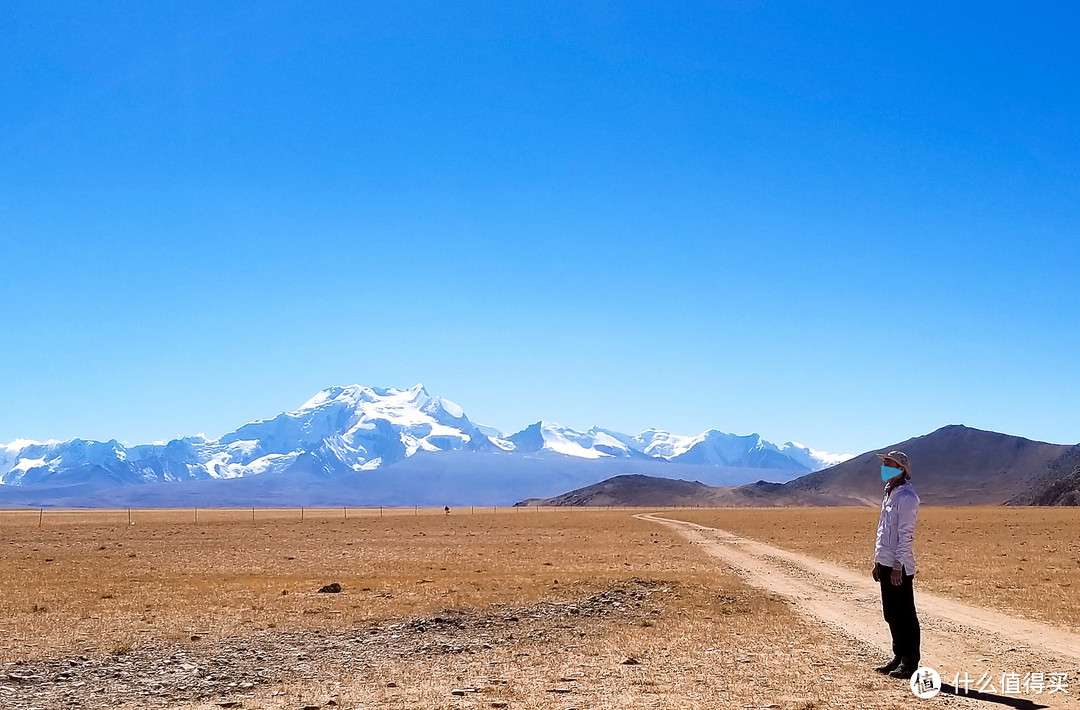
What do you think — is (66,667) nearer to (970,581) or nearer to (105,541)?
(970,581)

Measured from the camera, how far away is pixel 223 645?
1505 centimetres

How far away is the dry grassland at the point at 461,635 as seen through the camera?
38.2 feet

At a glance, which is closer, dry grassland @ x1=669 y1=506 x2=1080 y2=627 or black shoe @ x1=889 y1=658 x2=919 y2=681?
black shoe @ x1=889 y1=658 x2=919 y2=681

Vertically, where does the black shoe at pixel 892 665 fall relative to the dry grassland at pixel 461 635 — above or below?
above

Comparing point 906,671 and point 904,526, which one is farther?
point 906,671

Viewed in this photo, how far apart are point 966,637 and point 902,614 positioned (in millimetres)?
4555

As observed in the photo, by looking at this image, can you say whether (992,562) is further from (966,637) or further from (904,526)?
(904,526)

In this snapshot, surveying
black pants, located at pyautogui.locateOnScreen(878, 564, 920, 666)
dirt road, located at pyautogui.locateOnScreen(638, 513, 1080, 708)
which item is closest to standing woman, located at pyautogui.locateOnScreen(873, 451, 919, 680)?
black pants, located at pyautogui.locateOnScreen(878, 564, 920, 666)

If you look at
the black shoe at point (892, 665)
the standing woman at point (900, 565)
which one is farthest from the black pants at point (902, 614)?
the black shoe at point (892, 665)

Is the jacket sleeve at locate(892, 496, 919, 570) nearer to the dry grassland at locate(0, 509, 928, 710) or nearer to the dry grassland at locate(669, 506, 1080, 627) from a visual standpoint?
the dry grassland at locate(0, 509, 928, 710)

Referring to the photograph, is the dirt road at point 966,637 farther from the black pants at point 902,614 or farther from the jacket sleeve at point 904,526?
the jacket sleeve at point 904,526

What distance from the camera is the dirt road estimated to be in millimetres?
11078

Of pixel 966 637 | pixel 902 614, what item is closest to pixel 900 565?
pixel 902 614

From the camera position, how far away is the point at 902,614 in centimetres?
1152
